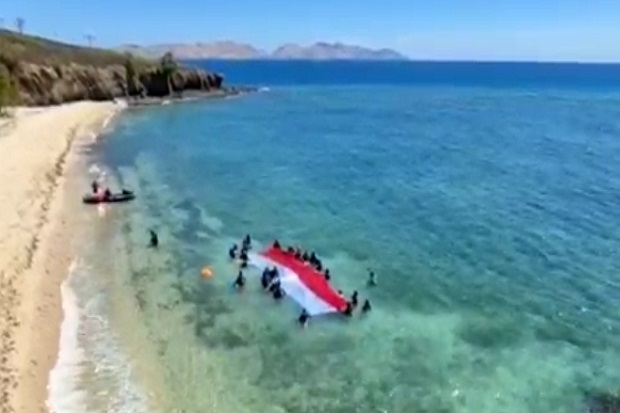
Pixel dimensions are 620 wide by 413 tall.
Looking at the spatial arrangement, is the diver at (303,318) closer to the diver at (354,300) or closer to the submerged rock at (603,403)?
the diver at (354,300)

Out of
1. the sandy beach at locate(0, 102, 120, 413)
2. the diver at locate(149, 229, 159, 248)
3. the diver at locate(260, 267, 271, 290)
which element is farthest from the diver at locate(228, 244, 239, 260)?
Answer: the sandy beach at locate(0, 102, 120, 413)

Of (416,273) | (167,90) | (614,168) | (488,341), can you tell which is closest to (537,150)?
(614,168)

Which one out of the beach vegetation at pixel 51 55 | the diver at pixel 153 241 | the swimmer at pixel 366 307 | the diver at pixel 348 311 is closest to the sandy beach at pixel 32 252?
the diver at pixel 153 241

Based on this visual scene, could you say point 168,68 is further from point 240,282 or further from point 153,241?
point 240,282

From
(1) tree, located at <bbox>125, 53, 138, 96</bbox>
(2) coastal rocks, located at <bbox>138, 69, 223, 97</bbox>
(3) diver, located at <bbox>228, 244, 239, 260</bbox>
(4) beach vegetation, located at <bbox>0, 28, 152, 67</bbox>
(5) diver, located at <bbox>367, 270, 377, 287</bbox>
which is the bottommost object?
(2) coastal rocks, located at <bbox>138, 69, 223, 97</bbox>

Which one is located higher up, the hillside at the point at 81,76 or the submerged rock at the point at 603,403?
the submerged rock at the point at 603,403

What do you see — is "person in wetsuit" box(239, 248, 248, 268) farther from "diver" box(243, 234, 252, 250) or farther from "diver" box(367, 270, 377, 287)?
"diver" box(367, 270, 377, 287)
